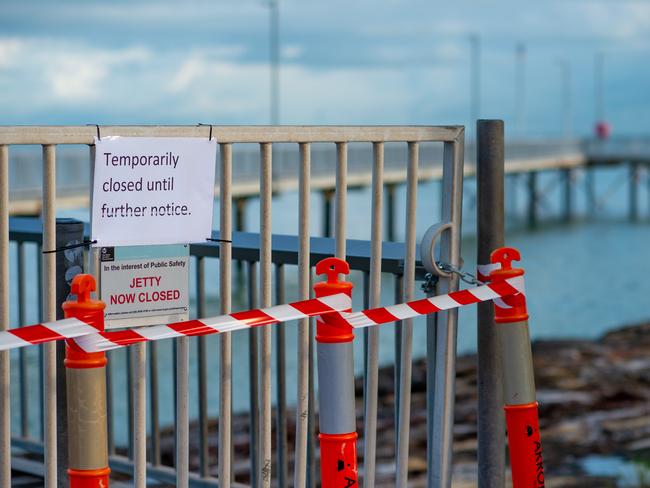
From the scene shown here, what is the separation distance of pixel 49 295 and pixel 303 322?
95 centimetres

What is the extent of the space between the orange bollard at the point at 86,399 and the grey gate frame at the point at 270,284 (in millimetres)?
358

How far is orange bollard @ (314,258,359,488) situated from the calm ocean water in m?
4.02

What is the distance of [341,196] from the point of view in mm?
4543

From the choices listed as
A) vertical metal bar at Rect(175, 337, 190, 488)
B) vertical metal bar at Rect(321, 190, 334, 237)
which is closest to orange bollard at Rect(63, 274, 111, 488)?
vertical metal bar at Rect(175, 337, 190, 488)

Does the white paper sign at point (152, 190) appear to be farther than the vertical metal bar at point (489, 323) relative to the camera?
No

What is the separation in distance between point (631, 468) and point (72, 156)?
2339 cm

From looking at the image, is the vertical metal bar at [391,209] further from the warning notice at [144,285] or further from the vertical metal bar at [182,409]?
the warning notice at [144,285]

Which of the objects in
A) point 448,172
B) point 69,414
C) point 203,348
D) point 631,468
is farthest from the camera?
point 631,468

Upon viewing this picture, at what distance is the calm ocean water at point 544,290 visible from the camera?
18.9 metres

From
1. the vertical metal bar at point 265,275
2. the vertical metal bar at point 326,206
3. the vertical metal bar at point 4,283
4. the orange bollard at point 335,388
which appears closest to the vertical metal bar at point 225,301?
the vertical metal bar at point 265,275

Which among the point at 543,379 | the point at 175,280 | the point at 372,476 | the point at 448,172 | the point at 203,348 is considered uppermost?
the point at 448,172

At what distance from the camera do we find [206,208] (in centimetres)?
424

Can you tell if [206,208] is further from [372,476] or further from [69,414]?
[372,476]

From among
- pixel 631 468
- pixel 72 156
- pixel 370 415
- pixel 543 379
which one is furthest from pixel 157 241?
pixel 72 156
